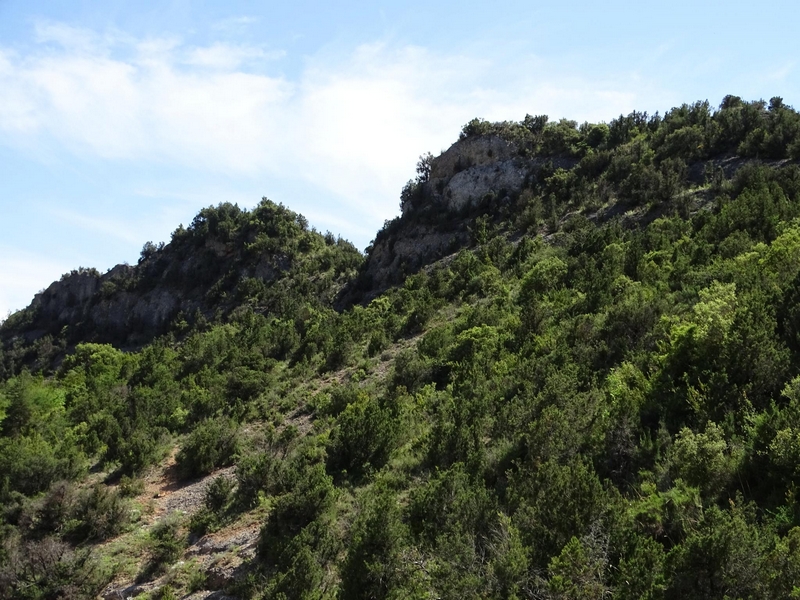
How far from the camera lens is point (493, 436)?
1065cm

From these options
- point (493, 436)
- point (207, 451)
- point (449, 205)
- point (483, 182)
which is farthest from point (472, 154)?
point (493, 436)

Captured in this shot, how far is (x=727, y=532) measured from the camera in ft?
17.2

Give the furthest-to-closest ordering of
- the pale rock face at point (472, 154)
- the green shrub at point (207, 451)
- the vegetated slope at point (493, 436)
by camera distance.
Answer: the pale rock face at point (472, 154)
the green shrub at point (207, 451)
the vegetated slope at point (493, 436)

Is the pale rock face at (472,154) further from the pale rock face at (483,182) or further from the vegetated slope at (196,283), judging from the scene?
the vegetated slope at (196,283)

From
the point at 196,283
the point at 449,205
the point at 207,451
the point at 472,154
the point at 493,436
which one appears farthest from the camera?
the point at 196,283

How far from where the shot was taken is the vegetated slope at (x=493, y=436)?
257 inches

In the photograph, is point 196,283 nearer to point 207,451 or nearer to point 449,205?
point 449,205

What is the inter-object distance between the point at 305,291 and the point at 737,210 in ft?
81.2

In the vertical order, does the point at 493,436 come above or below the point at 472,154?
below

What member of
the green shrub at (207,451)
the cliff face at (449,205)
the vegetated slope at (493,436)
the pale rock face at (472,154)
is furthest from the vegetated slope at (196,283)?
the green shrub at (207,451)

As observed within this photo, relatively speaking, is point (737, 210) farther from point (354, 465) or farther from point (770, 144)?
point (354, 465)

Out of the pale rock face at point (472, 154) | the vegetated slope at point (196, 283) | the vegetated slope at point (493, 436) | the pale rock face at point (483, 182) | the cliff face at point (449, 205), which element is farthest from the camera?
the vegetated slope at point (196, 283)

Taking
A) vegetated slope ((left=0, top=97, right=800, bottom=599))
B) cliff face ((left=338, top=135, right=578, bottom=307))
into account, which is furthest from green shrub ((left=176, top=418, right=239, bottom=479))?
cliff face ((left=338, top=135, right=578, bottom=307))

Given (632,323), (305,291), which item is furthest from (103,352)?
(632,323)
